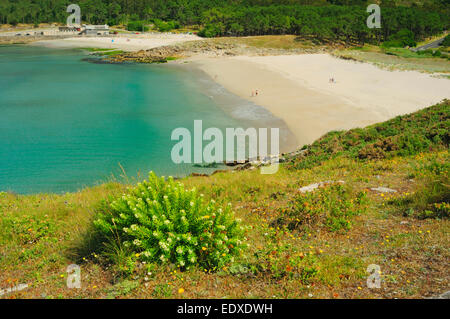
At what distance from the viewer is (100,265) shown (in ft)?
20.3

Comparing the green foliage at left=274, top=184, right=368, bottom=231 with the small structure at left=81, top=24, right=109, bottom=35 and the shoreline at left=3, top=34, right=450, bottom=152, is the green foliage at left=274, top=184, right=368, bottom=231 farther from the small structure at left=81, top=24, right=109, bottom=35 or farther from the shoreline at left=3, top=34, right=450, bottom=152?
the small structure at left=81, top=24, right=109, bottom=35

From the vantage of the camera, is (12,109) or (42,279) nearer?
(42,279)

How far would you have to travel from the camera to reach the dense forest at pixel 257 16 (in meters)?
104

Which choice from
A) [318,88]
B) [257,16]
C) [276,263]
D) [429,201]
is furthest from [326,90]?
[257,16]

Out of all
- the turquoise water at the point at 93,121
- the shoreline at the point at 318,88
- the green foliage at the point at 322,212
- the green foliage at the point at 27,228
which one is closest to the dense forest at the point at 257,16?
the shoreline at the point at 318,88

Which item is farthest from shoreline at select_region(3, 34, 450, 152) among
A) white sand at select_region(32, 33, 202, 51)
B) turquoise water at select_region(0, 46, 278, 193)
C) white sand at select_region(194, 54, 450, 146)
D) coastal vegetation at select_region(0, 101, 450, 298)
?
white sand at select_region(32, 33, 202, 51)

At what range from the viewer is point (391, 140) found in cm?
1533

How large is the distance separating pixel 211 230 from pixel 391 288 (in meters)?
3.10

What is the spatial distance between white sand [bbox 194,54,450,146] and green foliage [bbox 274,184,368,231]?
19032 millimetres

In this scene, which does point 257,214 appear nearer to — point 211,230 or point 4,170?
point 211,230

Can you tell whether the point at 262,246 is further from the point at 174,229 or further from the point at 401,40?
the point at 401,40

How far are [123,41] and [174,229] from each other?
11654 centimetres

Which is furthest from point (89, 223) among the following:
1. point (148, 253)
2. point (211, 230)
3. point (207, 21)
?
point (207, 21)

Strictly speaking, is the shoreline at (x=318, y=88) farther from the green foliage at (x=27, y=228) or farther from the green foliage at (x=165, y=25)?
the green foliage at (x=165, y=25)
